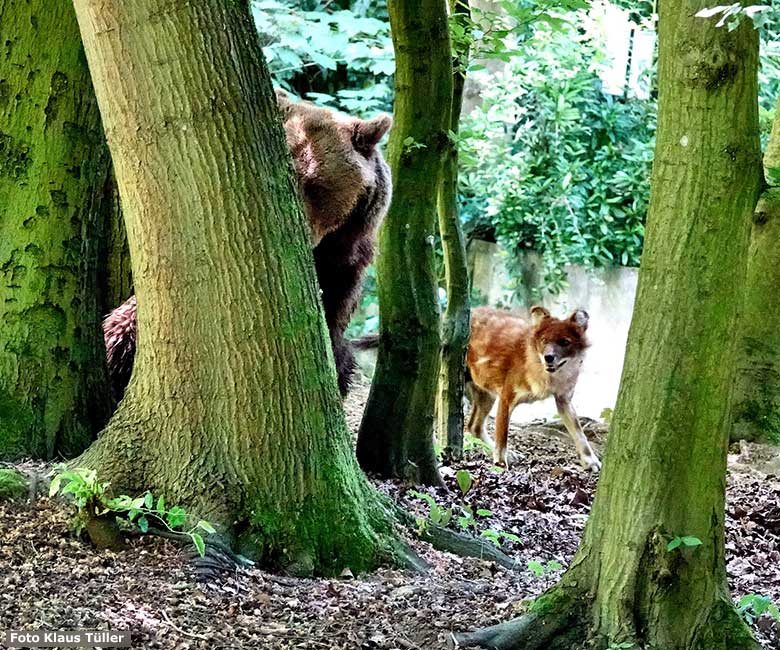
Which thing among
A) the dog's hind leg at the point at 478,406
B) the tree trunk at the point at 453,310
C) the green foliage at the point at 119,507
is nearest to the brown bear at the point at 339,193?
the tree trunk at the point at 453,310

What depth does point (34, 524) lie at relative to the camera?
329 centimetres

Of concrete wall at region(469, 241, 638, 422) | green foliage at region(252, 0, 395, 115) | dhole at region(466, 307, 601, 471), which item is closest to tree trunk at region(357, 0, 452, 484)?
dhole at region(466, 307, 601, 471)

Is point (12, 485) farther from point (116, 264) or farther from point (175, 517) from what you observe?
point (116, 264)

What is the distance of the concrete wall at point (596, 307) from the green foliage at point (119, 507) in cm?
920

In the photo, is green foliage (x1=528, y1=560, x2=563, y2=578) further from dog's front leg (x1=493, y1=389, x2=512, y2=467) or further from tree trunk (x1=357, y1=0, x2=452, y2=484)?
dog's front leg (x1=493, y1=389, x2=512, y2=467)

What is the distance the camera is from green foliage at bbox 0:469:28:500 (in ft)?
11.3

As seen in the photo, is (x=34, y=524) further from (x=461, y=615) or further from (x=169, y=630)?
(x=461, y=615)

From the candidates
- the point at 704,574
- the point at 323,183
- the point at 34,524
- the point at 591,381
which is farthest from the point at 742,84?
the point at 591,381

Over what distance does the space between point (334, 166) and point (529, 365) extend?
3.07m

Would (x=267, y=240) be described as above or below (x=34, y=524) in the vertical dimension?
above

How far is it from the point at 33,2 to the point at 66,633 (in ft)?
8.42

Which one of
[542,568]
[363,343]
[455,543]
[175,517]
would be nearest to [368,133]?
[363,343]

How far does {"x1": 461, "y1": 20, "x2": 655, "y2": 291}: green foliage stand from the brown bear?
6.19 m

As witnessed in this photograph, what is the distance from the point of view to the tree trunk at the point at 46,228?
12.8ft
